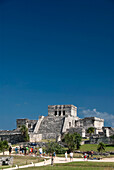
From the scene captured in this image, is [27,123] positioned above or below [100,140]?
above

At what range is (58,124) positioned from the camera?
2287 inches

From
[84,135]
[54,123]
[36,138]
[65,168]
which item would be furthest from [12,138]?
[65,168]

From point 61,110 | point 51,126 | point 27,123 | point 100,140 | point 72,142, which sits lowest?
point 72,142

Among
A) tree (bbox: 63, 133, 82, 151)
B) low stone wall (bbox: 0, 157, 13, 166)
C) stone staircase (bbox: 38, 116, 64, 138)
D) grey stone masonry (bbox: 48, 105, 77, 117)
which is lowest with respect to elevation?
low stone wall (bbox: 0, 157, 13, 166)

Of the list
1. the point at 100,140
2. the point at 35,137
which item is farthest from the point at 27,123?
the point at 100,140

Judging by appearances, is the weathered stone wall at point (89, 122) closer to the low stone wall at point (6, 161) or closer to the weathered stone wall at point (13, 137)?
the weathered stone wall at point (13, 137)

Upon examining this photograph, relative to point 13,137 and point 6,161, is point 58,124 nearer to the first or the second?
point 13,137

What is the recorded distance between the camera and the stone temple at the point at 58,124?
52.4m

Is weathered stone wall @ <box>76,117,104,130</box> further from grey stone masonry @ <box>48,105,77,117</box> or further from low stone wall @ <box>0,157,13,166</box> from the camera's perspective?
low stone wall @ <box>0,157,13,166</box>

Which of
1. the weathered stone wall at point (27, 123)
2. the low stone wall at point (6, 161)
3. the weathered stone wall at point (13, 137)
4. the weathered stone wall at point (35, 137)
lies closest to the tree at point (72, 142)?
the low stone wall at point (6, 161)

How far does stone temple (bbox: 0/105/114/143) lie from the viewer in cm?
5244

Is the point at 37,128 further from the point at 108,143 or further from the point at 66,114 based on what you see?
the point at 108,143

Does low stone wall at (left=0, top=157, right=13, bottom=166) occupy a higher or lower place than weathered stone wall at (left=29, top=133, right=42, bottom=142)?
lower

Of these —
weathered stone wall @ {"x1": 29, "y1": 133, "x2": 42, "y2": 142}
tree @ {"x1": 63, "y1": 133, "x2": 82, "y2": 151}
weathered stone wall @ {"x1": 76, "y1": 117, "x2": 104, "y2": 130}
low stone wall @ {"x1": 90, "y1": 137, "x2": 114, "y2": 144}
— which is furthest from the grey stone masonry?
tree @ {"x1": 63, "y1": 133, "x2": 82, "y2": 151}
